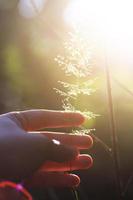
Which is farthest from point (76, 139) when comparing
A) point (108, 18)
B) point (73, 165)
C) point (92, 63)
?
point (108, 18)

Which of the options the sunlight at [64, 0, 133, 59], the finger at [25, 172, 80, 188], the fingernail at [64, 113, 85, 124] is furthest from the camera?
the finger at [25, 172, 80, 188]

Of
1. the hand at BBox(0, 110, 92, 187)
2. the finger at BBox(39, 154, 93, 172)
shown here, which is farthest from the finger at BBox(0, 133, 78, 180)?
the finger at BBox(39, 154, 93, 172)

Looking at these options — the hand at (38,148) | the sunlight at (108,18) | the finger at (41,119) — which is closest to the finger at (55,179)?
the hand at (38,148)

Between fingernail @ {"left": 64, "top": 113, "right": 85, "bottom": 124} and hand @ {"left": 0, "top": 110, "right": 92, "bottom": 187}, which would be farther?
fingernail @ {"left": 64, "top": 113, "right": 85, "bottom": 124}

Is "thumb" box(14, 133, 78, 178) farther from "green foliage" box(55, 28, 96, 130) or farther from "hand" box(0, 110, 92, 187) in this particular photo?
"green foliage" box(55, 28, 96, 130)

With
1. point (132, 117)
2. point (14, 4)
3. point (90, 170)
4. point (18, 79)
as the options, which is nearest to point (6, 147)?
point (90, 170)

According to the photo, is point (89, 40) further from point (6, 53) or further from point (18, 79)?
point (6, 53)

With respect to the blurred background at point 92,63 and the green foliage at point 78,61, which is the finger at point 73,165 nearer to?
the blurred background at point 92,63

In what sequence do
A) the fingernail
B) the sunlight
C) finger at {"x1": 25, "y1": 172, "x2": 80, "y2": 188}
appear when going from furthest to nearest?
finger at {"x1": 25, "y1": 172, "x2": 80, "y2": 188}, the fingernail, the sunlight
